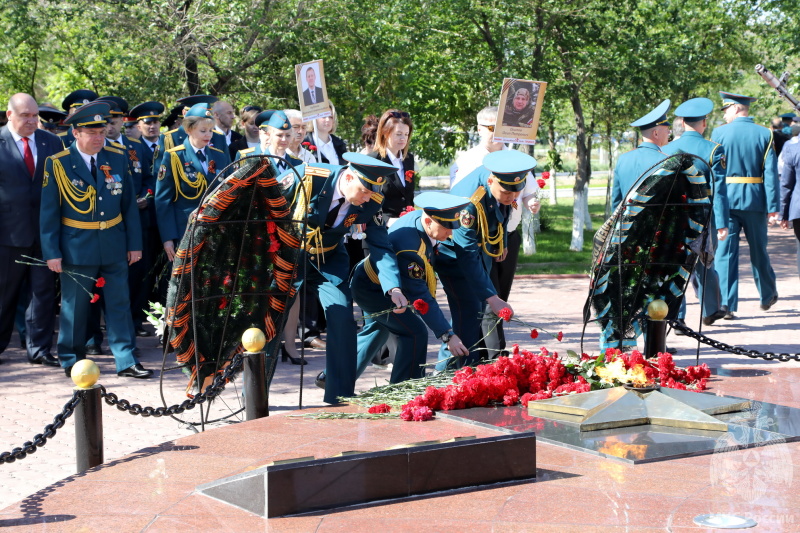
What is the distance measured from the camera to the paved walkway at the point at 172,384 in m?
5.91

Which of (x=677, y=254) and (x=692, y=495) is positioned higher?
(x=677, y=254)

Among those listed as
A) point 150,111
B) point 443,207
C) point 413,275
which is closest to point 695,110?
point 443,207

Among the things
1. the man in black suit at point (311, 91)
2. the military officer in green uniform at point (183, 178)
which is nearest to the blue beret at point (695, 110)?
the man in black suit at point (311, 91)

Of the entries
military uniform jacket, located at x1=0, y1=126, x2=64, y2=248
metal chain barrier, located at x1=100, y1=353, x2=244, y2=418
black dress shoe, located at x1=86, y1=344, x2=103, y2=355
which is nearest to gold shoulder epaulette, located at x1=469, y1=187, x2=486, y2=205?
metal chain barrier, located at x1=100, y1=353, x2=244, y2=418

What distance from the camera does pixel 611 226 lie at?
Result: 6922 millimetres

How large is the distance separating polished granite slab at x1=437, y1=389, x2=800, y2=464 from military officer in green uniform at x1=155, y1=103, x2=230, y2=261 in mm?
4072

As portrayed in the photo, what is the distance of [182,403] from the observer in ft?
16.5

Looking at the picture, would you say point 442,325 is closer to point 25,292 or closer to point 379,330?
point 379,330

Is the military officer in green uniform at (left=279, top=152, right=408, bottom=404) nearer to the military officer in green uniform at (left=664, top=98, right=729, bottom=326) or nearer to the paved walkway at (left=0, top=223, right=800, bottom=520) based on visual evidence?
the paved walkway at (left=0, top=223, right=800, bottom=520)

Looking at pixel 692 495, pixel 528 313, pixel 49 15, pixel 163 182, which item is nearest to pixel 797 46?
pixel 528 313

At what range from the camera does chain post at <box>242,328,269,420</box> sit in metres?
5.38

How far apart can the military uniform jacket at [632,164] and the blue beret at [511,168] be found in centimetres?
179

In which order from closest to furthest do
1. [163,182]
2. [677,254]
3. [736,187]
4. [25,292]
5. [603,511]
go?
[603,511]
[677,254]
[163,182]
[25,292]
[736,187]

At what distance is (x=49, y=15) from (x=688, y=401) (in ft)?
38.2
